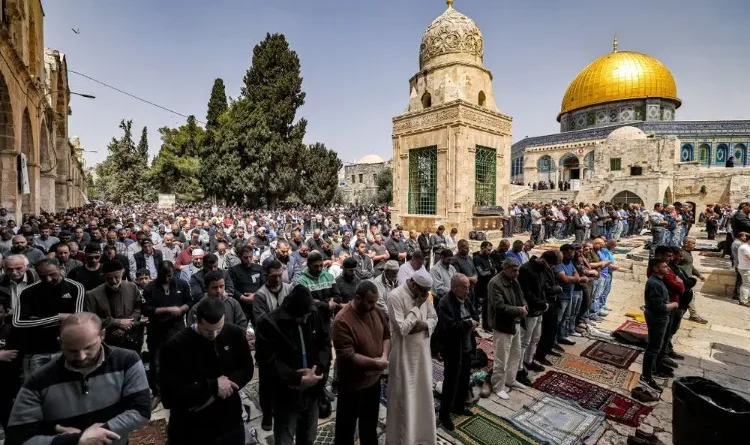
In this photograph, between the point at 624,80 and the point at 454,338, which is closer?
the point at 454,338

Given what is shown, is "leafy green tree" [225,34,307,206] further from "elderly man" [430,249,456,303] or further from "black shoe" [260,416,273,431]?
"black shoe" [260,416,273,431]

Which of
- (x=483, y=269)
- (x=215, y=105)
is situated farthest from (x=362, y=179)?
(x=483, y=269)

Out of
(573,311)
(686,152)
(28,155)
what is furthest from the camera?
(686,152)

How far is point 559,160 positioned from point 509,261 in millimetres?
39593

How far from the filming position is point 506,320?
4055 millimetres

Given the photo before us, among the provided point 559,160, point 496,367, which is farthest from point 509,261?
point 559,160

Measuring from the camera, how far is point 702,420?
10.1 ft

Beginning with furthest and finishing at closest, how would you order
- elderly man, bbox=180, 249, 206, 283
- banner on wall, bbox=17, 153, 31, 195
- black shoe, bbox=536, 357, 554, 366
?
1. banner on wall, bbox=17, 153, 31, 195
2. elderly man, bbox=180, 249, 206, 283
3. black shoe, bbox=536, 357, 554, 366

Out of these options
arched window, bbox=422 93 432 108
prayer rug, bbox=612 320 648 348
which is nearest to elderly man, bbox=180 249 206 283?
prayer rug, bbox=612 320 648 348

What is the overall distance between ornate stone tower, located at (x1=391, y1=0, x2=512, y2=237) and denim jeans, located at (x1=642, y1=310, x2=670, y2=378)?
9.25 metres

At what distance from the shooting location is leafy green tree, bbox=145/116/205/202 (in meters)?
36.5

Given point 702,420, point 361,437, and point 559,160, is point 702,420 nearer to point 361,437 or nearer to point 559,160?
point 361,437

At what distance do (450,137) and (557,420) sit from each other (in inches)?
444

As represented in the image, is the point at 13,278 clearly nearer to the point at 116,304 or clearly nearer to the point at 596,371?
the point at 116,304
